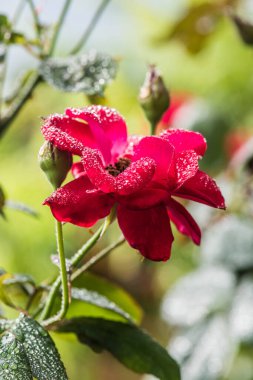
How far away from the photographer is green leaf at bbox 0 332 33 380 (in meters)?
0.39

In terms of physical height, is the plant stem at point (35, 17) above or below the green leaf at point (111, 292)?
above

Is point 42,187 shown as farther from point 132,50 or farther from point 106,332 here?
point 106,332

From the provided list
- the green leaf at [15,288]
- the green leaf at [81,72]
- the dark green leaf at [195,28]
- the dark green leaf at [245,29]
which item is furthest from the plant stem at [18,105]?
the dark green leaf at [195,28]

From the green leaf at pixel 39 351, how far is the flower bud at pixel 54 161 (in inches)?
3.4

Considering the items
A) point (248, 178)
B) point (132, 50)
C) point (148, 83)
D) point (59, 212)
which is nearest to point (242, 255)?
point (248, 178)

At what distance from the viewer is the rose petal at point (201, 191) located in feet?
1.35

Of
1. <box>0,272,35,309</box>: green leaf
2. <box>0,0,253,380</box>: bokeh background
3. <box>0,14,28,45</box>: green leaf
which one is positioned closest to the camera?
<box>0,272,35,309</box>: green leaf

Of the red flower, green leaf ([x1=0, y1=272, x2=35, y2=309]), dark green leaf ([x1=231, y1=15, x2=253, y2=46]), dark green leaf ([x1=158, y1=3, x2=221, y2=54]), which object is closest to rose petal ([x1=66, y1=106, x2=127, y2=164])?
the red flower

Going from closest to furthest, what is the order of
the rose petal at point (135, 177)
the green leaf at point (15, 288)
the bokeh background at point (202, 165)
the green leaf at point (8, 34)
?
the rose petal at point (135, 177), the green leaf at point (15, 288), the green leaf at point (8, 34), the bokeh background at point (202, 165)

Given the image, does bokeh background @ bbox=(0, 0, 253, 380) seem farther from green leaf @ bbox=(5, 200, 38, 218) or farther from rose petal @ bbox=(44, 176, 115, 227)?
rose petal @ bbox=(44, 176, 115, 227)

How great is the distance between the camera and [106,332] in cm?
52

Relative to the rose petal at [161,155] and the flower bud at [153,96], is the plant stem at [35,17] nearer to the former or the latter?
the flower bud at [153,96]

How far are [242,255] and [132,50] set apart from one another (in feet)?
3.04

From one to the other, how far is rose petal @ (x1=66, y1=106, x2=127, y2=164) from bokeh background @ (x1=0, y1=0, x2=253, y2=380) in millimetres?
198
